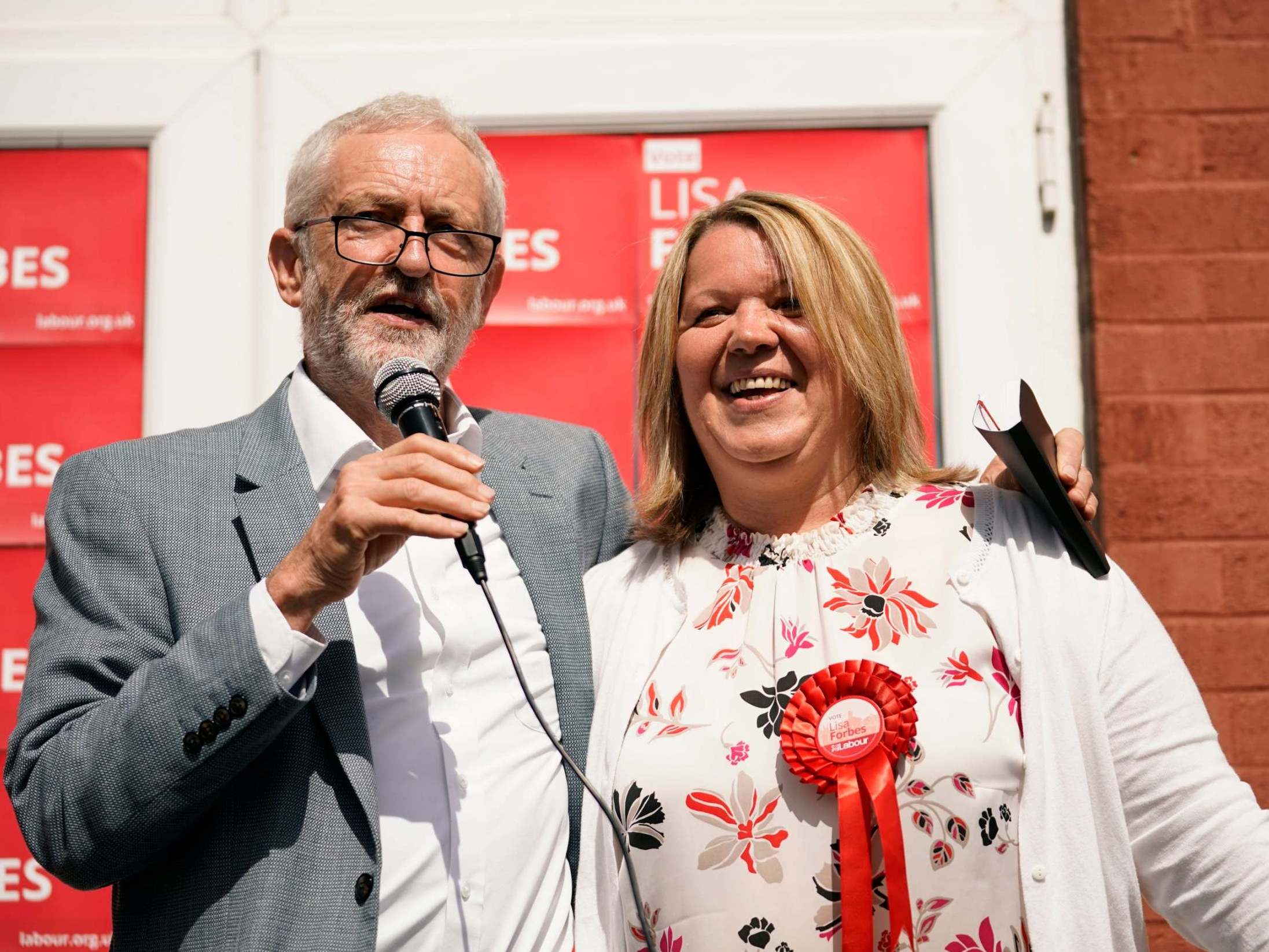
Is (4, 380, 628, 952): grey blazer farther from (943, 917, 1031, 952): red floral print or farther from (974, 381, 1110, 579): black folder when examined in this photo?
(974, 381, 1110, 579): black folder

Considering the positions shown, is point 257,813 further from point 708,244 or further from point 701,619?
point 708,244

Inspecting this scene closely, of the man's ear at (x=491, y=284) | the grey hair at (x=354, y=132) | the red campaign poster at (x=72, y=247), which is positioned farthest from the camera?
the red campaign poster at (x=72, y=247)

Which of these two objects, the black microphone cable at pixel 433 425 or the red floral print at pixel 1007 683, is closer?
the black microphone cable at pixel 433 425

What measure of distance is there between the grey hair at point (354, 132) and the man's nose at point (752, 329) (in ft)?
1.78

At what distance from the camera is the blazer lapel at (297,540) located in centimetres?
162

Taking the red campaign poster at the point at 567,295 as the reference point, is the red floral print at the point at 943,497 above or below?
below

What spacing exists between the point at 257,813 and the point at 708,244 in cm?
116

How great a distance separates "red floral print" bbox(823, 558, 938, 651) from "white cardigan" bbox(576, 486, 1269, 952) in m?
0.08

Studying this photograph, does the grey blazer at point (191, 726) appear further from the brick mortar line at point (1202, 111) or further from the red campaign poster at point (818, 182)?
the brick mortar line at point (1202, 111)

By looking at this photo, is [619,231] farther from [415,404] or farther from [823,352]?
[415,404]

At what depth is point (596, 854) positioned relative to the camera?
1741 millimetres

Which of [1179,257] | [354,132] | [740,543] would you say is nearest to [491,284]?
[354,132]

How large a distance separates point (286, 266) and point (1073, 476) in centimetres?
143

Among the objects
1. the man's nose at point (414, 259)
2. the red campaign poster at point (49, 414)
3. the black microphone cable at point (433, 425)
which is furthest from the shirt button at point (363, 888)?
the red campaign poster at point (49, 414)
